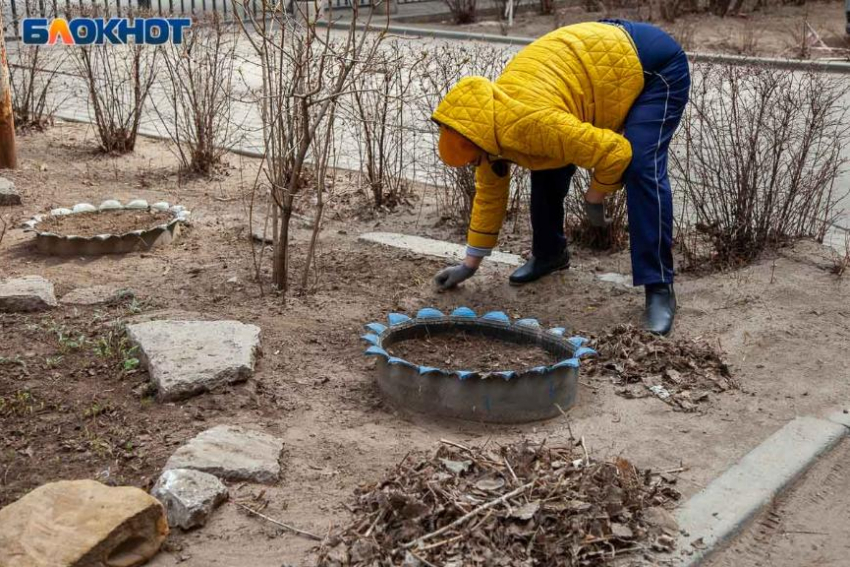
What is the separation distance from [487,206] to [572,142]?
2.30 feet

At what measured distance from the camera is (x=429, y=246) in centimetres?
603

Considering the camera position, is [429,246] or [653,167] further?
[429,246]

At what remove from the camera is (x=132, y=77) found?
26.1 ft

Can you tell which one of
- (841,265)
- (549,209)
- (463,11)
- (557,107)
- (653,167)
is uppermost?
(557,107)

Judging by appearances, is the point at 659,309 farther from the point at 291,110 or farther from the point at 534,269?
the point at 291,110

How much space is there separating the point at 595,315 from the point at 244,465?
2167mm

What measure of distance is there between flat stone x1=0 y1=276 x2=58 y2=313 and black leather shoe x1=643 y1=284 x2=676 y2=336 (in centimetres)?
269

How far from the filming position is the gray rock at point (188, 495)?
3.13 metres

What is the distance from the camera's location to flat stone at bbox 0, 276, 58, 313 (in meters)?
4.83

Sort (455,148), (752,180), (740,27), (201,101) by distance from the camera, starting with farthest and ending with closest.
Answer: (740,27)
(201,101)
(752,180)
(455,148)

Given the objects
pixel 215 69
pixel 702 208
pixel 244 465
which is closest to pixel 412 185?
pixel 215 69

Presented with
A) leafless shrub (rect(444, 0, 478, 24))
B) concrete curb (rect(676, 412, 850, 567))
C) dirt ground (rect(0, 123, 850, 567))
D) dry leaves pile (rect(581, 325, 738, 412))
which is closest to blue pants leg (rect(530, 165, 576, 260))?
dirt ground (rect(0, 123, 850, 567))

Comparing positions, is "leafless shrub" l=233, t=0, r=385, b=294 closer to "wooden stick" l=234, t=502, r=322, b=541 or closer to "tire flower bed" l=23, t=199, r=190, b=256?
"tire flower bed" l=23, t=199, r=190, b=256

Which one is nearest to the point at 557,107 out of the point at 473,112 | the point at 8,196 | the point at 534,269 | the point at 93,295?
the point at 473,112
